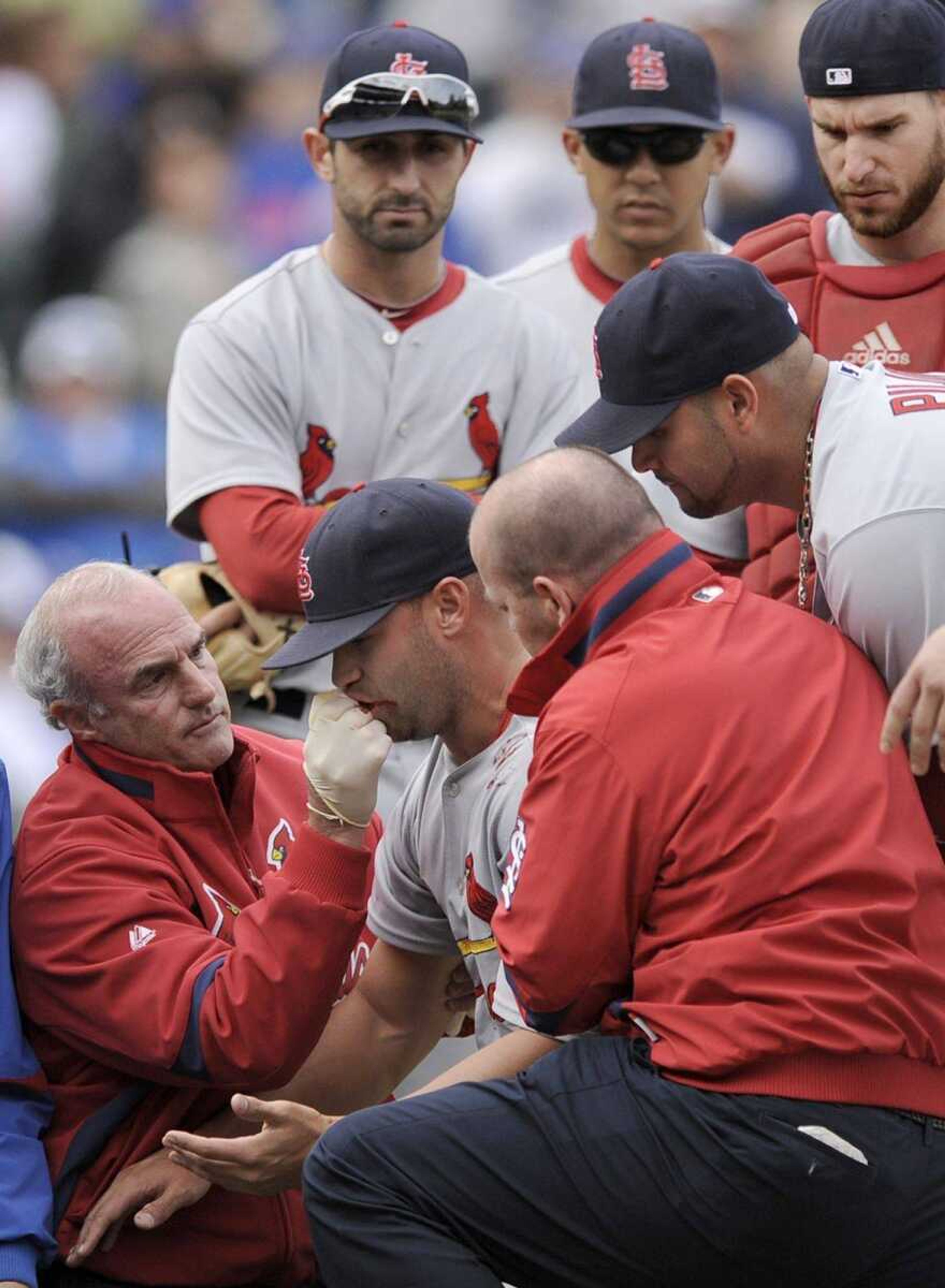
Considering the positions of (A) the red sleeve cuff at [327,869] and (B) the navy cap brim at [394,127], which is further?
(B) the navy cap brim at [394,127]

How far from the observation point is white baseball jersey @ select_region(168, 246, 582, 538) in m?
4.80

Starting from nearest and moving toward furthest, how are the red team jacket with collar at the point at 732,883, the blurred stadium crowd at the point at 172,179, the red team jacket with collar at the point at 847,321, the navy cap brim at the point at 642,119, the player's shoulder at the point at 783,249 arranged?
the red team jacket with collar at the point at 732,883
the red team jacket with collar at the point at 847,321
the player's shoulder at the point at 783,249
the navy cap brim at the point at 642,119
the blurred stadium crowd at the point at 172,179

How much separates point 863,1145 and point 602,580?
841 millimetres

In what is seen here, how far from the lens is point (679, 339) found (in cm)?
336

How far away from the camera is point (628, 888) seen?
117 inches

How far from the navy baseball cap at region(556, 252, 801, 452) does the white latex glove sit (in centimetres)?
54

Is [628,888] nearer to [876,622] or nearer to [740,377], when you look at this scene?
[876,622]

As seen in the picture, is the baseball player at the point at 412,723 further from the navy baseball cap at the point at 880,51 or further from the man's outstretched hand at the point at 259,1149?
the navy baseball cap at the point at 880,51

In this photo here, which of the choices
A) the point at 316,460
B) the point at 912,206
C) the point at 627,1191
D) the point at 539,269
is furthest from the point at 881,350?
the point at 627,1191

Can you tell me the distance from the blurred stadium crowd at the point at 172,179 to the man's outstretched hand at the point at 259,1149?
467cm

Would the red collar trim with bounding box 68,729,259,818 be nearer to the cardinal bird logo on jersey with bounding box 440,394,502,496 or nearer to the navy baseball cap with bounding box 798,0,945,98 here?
the cardinal bird logo on jersey with bounding box 440,394,502,496

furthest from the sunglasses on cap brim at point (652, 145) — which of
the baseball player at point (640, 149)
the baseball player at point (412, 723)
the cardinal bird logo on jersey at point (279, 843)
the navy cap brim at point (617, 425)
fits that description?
the cardinal bird logo on jersey at point (279, 843)

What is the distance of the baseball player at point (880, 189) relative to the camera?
414cm

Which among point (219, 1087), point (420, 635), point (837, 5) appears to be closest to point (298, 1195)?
point (219, 1087)
